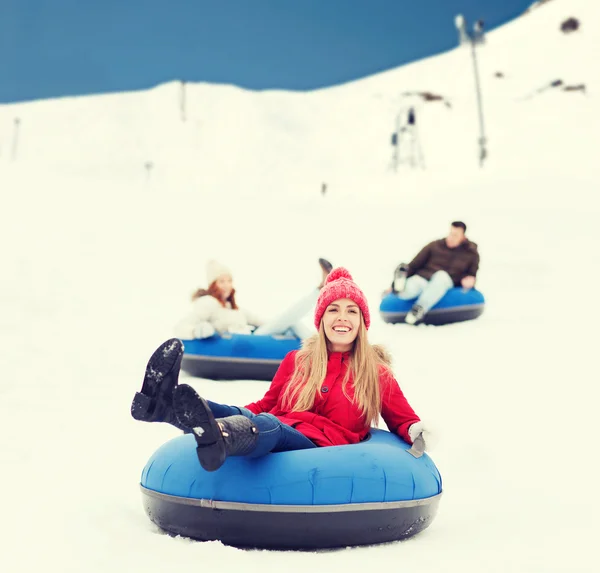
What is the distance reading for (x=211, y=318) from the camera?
5.96 metres

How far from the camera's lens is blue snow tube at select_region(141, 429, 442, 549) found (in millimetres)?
2473

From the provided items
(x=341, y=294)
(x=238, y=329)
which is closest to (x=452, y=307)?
(x=238, y=329)

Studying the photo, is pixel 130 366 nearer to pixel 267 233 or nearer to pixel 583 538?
pixel 583 538

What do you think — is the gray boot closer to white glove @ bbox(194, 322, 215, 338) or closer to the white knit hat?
white glove @ bbox(194, 322, 215, 338)

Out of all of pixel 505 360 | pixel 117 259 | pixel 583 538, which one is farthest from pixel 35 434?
pixel 117 259

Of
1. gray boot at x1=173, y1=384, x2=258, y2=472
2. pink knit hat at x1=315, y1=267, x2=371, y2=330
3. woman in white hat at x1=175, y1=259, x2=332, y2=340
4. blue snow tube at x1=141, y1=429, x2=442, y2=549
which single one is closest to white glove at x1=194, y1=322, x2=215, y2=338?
woman in white hat at x1=175, y1=259, x2=332, y2=340

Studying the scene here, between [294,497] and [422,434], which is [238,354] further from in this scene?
[294,497]

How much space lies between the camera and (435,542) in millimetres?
2703

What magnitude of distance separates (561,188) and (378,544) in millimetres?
13585

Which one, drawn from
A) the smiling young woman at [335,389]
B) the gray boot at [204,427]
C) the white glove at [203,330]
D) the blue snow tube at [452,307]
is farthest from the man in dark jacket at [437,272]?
the gray boot at [204,427]

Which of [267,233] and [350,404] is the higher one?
[267,233]

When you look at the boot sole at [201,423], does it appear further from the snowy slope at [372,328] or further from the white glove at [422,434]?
the white glove at [422,434]

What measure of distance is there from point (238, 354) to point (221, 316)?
350 millimetres

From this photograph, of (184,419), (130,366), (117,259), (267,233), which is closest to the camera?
(184,419)
